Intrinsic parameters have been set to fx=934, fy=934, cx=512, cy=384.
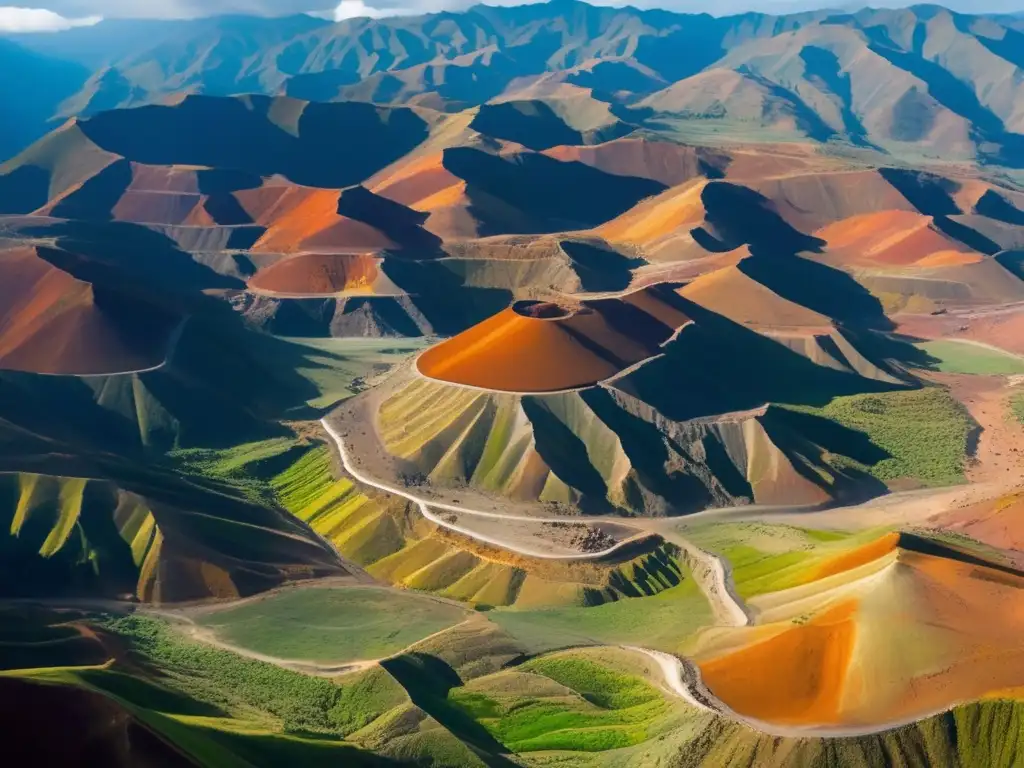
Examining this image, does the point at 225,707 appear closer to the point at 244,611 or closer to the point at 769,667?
the point at 244,611

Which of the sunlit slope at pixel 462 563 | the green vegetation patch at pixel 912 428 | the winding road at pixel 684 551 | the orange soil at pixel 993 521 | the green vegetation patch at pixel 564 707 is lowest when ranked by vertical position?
the green vegetation patch at pixel 912 428

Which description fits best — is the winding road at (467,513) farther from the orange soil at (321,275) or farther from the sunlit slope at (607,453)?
the orange soil at (321,275)

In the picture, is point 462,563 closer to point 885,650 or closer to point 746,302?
point 885,650

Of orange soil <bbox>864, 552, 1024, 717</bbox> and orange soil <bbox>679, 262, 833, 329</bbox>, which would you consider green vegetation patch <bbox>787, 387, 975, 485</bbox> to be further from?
orange soil <bbox>864, 552, 1024, 717</bbox>

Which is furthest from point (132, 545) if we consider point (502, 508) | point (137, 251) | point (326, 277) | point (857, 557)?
point (137, 251)

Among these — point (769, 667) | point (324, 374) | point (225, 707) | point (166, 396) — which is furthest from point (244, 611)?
point (324, 374)

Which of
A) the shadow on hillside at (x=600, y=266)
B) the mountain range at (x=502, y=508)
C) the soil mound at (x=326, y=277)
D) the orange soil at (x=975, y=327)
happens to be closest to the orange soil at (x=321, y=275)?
the soil mound at (x=326, y=277)

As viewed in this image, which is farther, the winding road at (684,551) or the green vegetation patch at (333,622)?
the winding road at (684,551)

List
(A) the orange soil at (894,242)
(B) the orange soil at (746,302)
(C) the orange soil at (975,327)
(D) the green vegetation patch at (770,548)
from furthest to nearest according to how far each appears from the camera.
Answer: (A) the orange soil at (894,242), (C) the orange soil at (975,327), (B) the orange soil at (746,302), (D) the green vegetation patch at (770,548)
